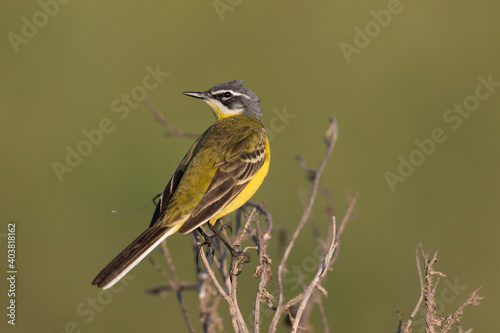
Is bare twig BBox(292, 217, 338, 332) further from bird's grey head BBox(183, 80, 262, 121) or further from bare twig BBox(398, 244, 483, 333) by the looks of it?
bird's grey head BBox(183, 80, 262, 121)

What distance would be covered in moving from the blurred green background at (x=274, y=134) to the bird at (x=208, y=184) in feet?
7.96

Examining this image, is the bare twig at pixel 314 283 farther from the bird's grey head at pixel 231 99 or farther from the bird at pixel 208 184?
the bird's grey head at pixel 231 99

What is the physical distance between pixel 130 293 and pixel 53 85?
3826 mm

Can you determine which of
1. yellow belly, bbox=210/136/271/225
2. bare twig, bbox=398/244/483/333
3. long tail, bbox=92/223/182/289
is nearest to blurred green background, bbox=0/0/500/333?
yellow belly, bbox=210/136/271/225

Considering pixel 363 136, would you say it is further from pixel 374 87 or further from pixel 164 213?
pixel 164 213

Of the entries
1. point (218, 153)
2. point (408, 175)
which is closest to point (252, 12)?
point (408, 175)

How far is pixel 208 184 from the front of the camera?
4.50 metres

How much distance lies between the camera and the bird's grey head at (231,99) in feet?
18.6

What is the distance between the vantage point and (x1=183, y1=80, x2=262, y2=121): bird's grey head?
5664mm

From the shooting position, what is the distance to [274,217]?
8086 millimetres

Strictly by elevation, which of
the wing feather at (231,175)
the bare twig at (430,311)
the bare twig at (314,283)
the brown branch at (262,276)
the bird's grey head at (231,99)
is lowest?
the bare twig at (430,311)

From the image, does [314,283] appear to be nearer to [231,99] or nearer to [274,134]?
[231,99]

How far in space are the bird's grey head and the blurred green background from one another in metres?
2.23

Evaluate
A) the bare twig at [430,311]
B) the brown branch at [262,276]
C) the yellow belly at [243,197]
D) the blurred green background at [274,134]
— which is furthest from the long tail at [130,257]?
the blurred green background at [274,134]
